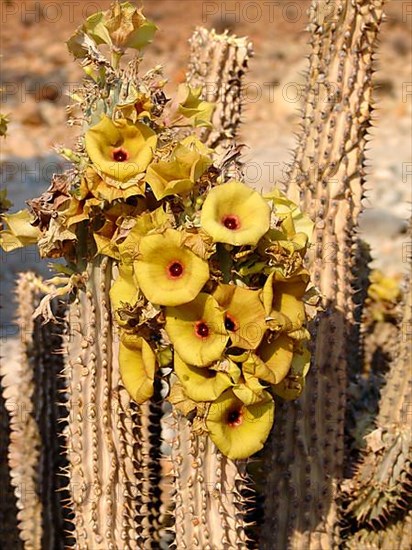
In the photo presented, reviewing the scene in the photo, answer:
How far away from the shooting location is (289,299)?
6.91ft

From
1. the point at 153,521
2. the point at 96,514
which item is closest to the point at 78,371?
the point at 96,514

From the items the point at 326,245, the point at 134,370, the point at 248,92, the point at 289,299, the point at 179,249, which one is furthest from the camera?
the point at 248,92

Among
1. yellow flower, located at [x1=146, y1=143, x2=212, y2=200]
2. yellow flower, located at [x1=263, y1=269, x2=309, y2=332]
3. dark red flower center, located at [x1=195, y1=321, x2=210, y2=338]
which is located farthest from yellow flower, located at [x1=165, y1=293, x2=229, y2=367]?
yellow flower, located at [x1=146, y1=143, x2=212, y2=200]

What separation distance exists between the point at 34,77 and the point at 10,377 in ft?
34.4

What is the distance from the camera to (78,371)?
2395mm

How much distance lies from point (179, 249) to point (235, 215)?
16 centimetres

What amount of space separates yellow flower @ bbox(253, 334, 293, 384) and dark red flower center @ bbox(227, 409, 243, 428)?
0.39 feet

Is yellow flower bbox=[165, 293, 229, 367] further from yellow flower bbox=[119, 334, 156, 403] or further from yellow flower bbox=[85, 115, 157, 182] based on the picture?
yellow flower bbox=[85, 115, 157, 182]

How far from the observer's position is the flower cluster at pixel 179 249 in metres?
2.01

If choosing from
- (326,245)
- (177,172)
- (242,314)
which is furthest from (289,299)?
(326,245)

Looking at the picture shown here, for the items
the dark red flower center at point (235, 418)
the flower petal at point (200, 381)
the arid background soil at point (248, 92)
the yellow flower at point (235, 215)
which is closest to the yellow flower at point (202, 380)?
the flower petal at point (200, 381)

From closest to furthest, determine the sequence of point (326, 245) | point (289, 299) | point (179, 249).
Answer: point (179, 249) → point (289, 299) → point (326, 245)

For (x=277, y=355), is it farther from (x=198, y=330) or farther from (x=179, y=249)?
(x=179, y=249)

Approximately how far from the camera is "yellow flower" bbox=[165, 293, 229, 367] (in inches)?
78.8
